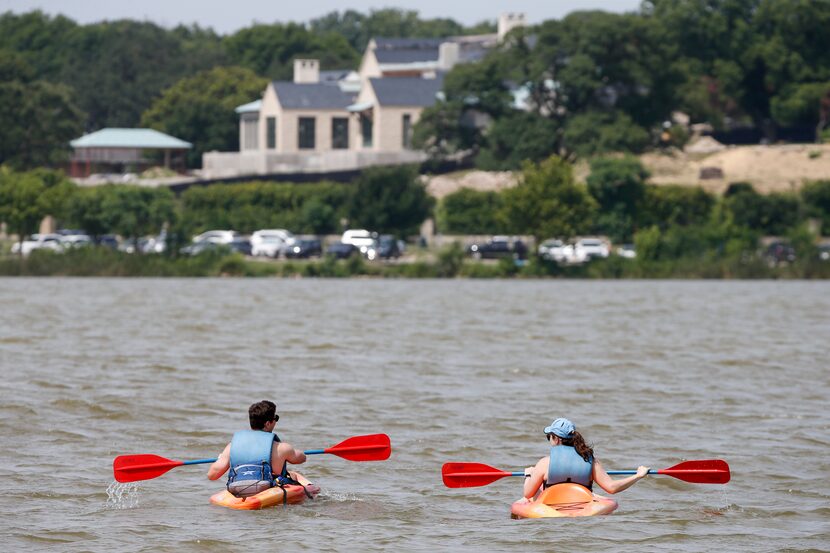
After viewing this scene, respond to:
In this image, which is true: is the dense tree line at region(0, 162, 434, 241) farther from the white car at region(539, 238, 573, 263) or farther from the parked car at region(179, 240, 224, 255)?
the white car at region(539, 238, 573, 263)

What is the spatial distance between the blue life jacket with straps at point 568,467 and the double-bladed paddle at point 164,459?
2.79 m

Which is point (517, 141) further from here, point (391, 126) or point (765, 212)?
point (765, 212)

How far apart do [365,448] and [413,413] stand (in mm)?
7350

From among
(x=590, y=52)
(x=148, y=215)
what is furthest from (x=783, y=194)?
(x=148, y=215)

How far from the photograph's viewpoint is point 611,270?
74250mm

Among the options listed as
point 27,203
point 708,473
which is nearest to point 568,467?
point 708,473

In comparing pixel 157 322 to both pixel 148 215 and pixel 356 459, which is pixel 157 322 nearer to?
pixel 356 459

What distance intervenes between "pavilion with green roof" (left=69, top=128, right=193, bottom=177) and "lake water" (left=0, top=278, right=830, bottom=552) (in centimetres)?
6149

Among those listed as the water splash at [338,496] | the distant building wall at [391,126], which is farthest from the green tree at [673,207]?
the water splash at [338,496]

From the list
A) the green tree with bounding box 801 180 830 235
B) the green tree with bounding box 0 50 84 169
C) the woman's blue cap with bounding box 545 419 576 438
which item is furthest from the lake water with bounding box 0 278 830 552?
the green tree with bounding box 0 50 84 169

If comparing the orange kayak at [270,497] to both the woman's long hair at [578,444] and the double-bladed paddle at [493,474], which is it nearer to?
the double-bladed paddle at [493,474]

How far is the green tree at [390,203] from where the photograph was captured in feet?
274

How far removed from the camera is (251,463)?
17.7 meters

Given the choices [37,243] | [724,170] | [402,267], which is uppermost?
[724,170]
